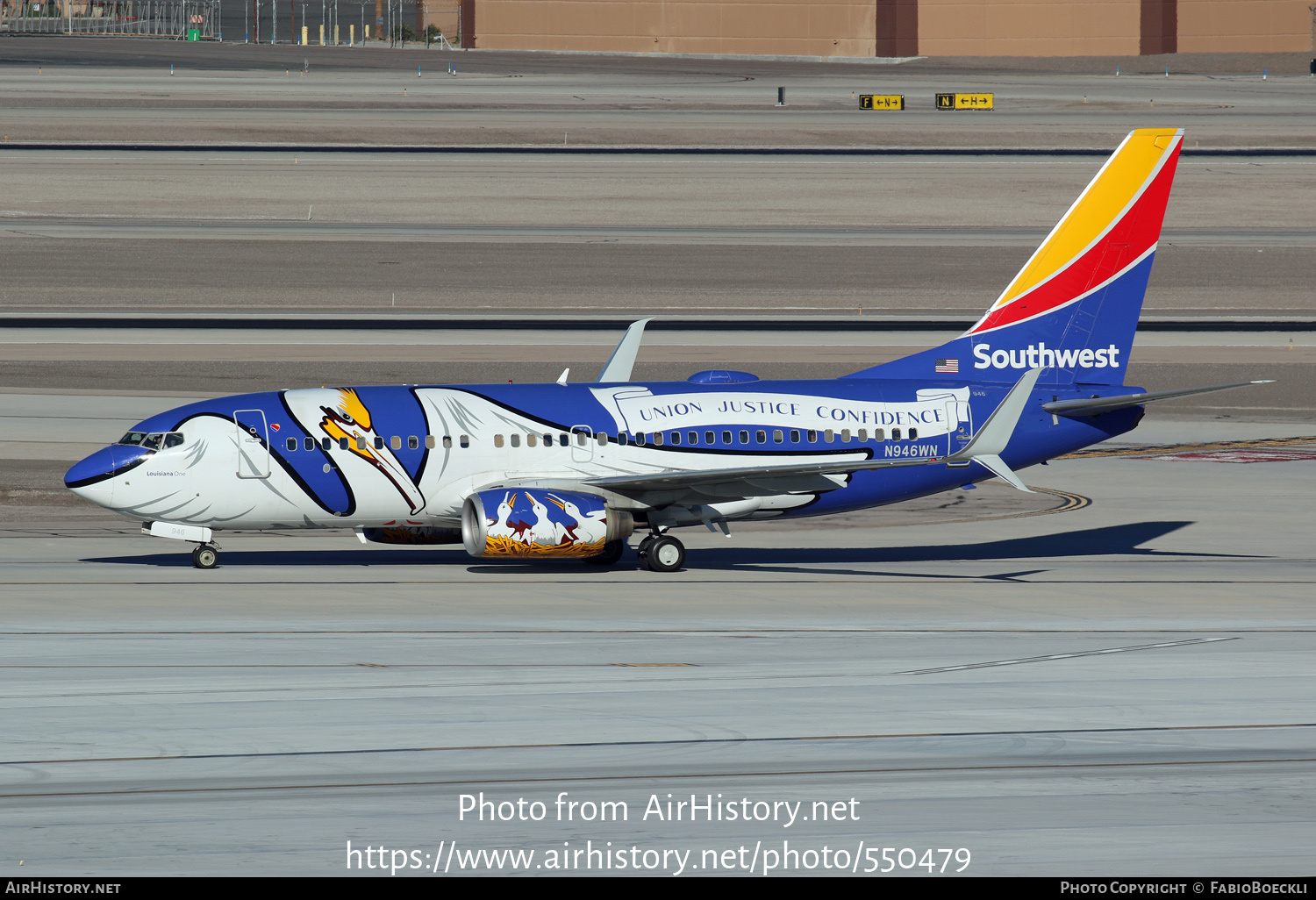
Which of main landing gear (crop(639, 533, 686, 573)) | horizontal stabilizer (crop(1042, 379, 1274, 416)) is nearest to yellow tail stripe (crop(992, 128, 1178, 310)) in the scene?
horizontal stabilizer (crop(1042, 379, 1274, 416))

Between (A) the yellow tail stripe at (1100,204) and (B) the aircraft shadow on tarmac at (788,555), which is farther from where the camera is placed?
(A) the yellow tail stripe at (1100,204)

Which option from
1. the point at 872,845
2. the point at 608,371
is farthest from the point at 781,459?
the point at 872,845

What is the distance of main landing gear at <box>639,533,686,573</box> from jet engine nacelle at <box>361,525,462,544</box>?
3889mm

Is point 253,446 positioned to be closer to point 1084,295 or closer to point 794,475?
point 794,475

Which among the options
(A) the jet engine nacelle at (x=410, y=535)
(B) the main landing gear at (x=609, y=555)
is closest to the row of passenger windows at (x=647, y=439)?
(A) the jet engine nacelle at (x=410, y=535)

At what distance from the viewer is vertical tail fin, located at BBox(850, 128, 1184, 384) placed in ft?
121

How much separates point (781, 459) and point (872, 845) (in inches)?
714

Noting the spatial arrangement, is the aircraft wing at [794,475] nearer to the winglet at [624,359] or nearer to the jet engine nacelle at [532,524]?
the jet engine nacelle at [532,524]

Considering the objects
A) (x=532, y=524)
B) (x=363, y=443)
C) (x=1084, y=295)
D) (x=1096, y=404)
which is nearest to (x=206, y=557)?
(x=363, y=443)

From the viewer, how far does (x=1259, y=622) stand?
28859mm

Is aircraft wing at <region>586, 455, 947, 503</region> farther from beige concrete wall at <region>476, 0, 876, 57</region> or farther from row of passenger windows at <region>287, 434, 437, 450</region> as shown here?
beige concrete wall at <region>476, 0, 876, 57</region>

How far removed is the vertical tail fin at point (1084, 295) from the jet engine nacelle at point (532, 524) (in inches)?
314

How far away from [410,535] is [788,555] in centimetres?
814

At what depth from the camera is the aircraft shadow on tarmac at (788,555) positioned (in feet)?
115
